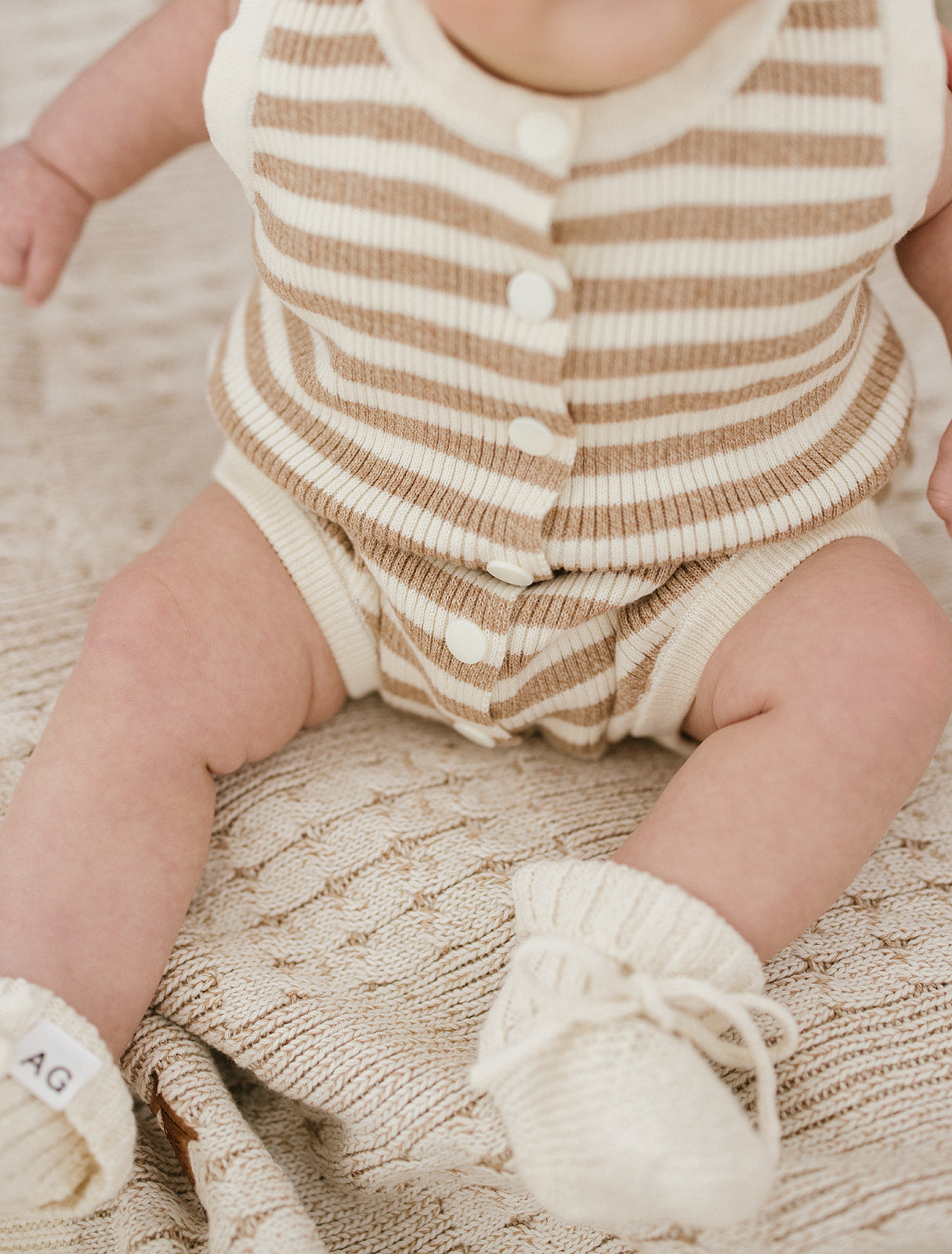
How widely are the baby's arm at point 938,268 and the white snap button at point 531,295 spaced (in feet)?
0.92

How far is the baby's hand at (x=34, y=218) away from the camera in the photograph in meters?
0.94

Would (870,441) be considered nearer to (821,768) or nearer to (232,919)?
(821,768)

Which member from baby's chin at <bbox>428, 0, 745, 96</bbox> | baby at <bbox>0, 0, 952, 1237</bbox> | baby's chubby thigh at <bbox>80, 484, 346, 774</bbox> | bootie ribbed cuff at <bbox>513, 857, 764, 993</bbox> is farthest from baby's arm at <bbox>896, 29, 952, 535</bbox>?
baby's chubby thigh at <bbox>80, 484, 346, 774</bbox>

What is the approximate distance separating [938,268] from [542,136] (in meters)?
0.34

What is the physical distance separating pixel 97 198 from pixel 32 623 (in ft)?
1.19

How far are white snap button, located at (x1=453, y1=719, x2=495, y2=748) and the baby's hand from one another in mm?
509

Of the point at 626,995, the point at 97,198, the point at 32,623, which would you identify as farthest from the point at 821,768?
the point at 97,198

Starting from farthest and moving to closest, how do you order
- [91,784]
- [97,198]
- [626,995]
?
1. [97,198]
2. [91,784]
3. [626,995]

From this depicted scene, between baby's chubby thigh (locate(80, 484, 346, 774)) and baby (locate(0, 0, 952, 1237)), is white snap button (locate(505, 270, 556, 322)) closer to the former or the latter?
baby (locate(0, 0, 952, 1237))

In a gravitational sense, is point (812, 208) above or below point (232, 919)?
above

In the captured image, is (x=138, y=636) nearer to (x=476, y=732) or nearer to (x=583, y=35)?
(x=476, y=732)

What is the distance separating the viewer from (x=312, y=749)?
866mm

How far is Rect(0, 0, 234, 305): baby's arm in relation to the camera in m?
0.89

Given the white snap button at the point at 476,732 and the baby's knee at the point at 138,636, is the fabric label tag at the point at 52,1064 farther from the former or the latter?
the white snap button at the point at 476,732
